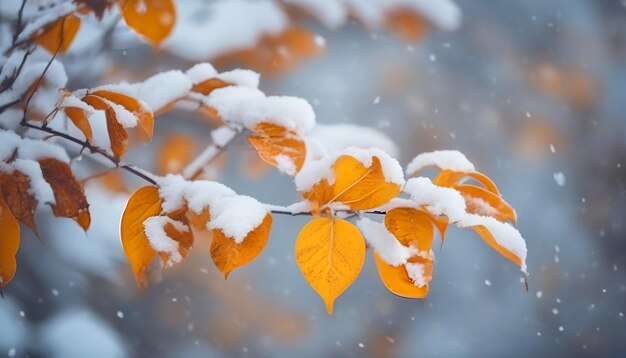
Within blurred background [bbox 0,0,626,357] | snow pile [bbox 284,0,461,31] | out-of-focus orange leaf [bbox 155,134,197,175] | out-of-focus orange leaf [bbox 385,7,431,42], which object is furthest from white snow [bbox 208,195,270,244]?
out-of-focus orange leaf [bbox 385,7,431,42]

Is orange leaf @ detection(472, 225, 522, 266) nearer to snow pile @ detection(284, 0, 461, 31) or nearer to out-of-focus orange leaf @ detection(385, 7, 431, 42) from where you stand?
snow pile @ detection(284, 0, 461, 31)

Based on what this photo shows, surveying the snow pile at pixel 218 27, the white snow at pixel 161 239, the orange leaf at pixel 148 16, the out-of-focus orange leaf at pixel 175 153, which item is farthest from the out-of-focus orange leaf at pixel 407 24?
the white snow at pixel 161 239

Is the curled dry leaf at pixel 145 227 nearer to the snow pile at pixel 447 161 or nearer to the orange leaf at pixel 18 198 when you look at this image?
the orange leaf at pixel 18 198

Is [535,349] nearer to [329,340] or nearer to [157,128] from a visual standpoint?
[329,340]

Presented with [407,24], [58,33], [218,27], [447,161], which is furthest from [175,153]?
[407,24]

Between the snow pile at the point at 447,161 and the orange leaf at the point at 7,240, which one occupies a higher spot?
the snow pile at the point at 447,161

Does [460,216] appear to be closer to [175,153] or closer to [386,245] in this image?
[386,245]
